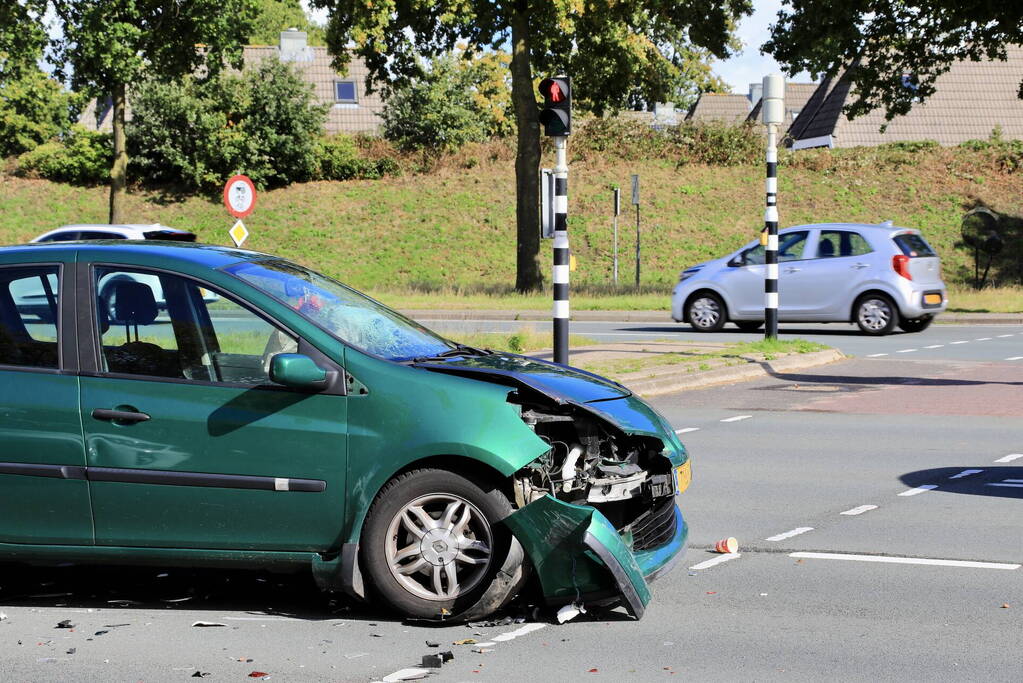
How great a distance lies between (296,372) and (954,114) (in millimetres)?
48370

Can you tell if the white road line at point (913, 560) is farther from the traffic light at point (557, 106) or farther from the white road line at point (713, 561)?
the traffic light at point (557, 106)

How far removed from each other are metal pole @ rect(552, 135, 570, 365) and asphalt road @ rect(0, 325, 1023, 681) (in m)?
4.07

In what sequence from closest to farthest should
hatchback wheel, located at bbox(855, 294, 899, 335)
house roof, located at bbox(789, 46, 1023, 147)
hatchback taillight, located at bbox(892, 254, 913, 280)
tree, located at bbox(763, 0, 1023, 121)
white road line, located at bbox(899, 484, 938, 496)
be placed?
1. white road line, located at bbox(899, 484, 938, 496)
2. hatchback taillight, located at bbox(892, 254, 913, 280)
3. hatchback wheel, located at bbox(855, 294, 899, 335)
4. tree, located at bbox(763, 0, 1023, 121)
5. house roof, located at bbox(789, 46, 1023, 147)

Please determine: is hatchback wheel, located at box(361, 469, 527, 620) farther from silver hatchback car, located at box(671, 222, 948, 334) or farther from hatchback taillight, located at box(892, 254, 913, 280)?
hatchback taillight, located at box(892, 254, 913, 280)

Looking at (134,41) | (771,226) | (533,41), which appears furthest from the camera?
(134,41)

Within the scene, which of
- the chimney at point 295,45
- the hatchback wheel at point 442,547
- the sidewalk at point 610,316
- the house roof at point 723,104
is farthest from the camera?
the house roof at point 723,104

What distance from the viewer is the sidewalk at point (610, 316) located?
24.6 meters

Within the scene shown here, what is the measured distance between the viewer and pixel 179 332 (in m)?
5.68

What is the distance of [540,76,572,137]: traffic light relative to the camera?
1296 centimetres

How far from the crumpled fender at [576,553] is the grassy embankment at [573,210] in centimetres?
3170

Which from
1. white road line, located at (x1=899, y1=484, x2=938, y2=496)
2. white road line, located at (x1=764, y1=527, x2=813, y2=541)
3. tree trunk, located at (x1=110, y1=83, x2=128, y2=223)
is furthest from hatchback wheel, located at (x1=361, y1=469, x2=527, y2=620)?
tree trunk, located at (x1=110, y1=83, x2=128, y2=223)

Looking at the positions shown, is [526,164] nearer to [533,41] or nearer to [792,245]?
[533,41]

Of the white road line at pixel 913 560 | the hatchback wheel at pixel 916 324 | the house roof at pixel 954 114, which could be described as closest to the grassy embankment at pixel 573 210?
the house roof at pixel 954 114

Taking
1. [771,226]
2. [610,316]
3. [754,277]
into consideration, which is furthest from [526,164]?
[771,226]
